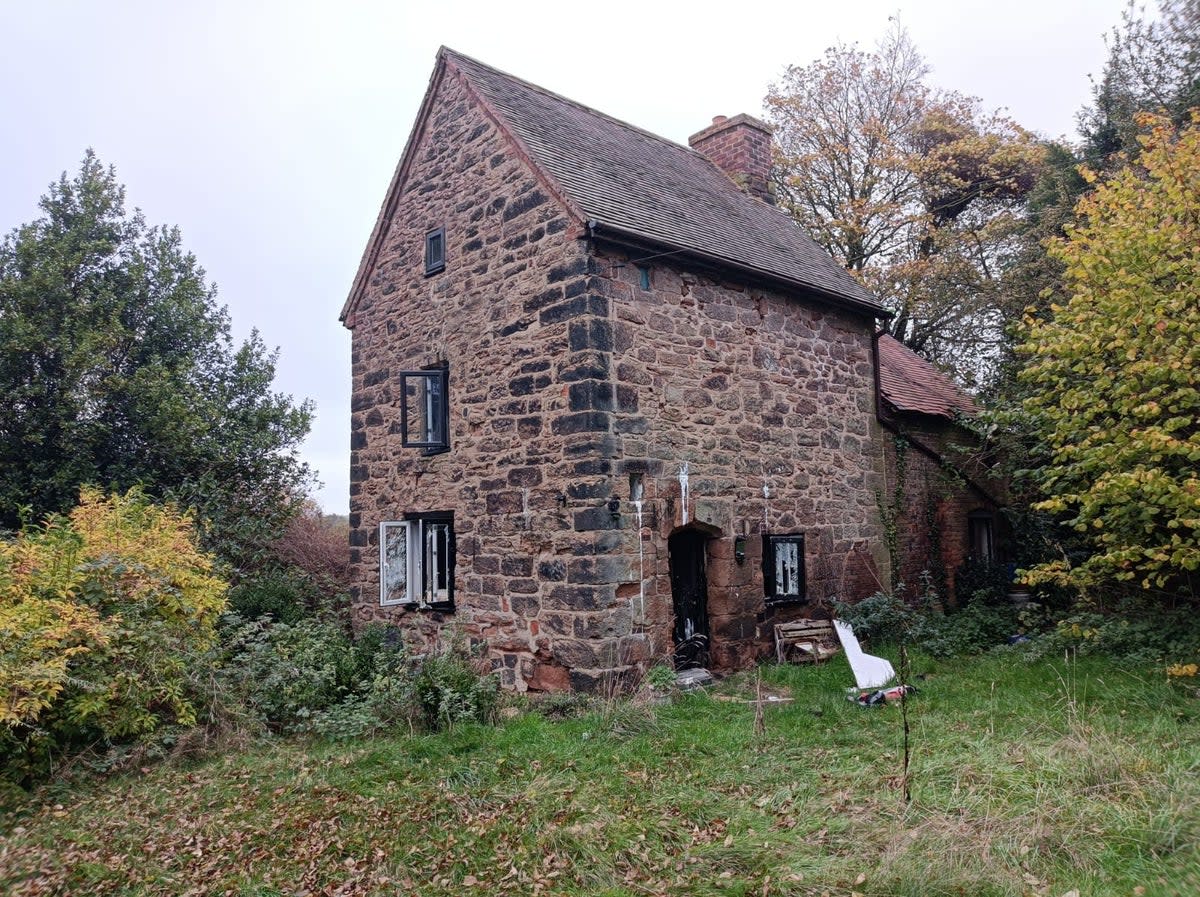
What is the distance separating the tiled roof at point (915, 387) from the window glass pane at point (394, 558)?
7.97m

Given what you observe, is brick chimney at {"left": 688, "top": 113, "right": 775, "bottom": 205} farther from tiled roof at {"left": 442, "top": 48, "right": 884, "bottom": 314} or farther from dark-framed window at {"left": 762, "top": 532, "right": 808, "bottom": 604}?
dark-framed window at {"left": 762, "top": 532, "right": 808, "bottom": 604}

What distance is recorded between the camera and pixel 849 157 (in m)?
22.6

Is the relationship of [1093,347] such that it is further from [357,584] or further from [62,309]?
[62,309]

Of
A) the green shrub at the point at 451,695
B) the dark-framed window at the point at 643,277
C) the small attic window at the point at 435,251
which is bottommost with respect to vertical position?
the green shrub at the point at 451,695

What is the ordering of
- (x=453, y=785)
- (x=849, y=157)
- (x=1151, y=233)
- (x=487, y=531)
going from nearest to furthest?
(x=453, y=785), (x=1151, y=233), (x=487, y=531), (x=849, y=157)

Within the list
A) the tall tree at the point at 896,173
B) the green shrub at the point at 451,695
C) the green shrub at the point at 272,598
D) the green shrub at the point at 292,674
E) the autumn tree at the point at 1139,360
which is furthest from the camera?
the tall tree at the point at 896,173

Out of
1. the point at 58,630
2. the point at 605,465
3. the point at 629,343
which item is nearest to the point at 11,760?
the point at 58,630

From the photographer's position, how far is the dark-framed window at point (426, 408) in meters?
11.4

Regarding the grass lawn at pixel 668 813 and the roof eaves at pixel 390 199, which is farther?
the roof eaves at pixel 390 199

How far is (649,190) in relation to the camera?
11961mm

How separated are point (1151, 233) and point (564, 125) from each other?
7.67 metres

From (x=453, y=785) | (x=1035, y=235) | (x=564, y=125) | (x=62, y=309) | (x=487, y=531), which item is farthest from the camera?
(x=62, y=309)

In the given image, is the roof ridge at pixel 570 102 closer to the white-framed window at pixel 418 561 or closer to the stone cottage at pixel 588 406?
the stone cottage at pixel 588 406

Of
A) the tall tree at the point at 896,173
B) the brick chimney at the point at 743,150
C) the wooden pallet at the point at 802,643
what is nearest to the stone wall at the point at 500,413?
the wooden pallet at the point at 802,643
